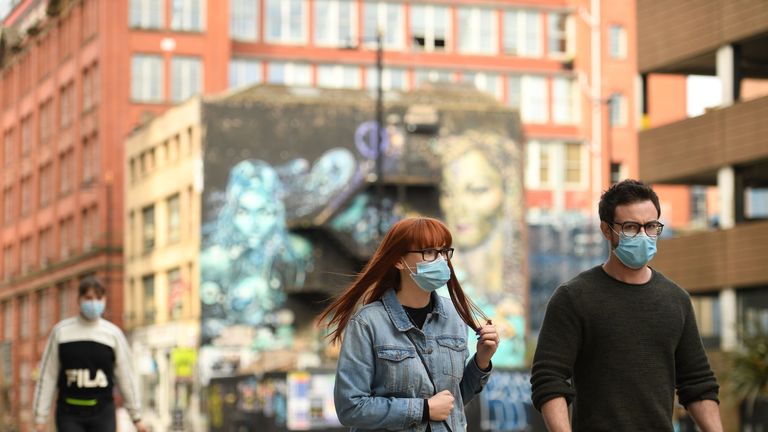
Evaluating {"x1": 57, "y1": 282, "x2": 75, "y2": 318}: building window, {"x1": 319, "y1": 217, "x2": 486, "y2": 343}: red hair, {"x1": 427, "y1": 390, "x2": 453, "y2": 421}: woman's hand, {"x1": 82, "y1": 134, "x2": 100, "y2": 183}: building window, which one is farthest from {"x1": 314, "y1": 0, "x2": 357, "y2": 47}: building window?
{"x1": 427, "y1": 390, "x2": 453, "y2": 421}: woman's hand

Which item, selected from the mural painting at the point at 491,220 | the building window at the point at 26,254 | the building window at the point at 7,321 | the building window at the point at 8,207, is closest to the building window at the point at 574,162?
the mural painting at the point at 491,220

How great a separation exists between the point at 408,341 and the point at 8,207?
117m

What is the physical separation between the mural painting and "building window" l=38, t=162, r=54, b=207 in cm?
3609

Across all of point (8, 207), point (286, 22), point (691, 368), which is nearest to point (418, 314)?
point (691, 368)

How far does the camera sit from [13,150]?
11969 cm

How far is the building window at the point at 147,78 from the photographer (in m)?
95.4

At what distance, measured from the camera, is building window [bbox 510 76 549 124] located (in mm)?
105750

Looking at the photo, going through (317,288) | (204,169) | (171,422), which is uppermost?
(204,169)

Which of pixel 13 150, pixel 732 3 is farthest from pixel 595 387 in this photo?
pixel 13 150

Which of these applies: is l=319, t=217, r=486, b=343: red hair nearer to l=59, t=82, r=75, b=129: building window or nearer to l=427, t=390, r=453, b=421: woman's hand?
l=427, t=390, r=453, b=421: woman's hand

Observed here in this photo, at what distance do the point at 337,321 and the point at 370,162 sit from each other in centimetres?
7166

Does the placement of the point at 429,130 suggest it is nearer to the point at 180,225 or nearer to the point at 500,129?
the point at 500,129

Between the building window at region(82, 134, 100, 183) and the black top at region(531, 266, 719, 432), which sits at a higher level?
the building window at region(82, 134, 100, 183)

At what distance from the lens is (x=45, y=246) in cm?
10988
